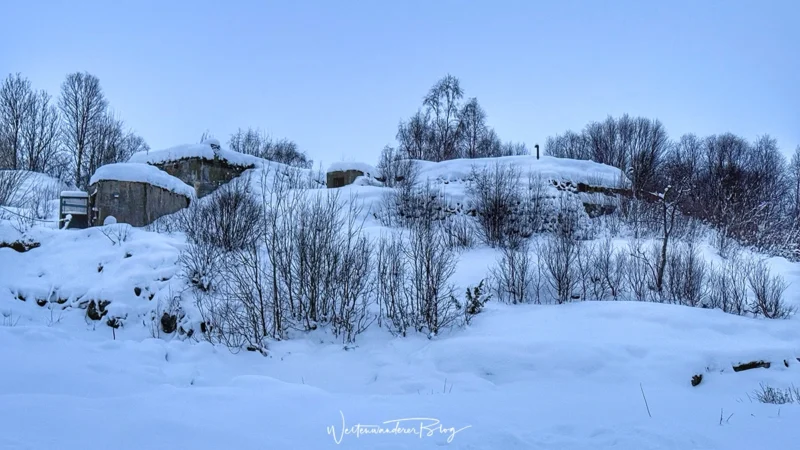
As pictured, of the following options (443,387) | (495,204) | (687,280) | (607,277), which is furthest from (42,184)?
(687,280)

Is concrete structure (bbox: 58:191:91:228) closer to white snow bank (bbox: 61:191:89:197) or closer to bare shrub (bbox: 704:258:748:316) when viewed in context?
white snow bank (bbox: 61:191:89:197)

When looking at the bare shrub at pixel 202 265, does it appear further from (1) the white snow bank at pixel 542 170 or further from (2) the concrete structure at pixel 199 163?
(2) the concrete structure at pixel 199 163

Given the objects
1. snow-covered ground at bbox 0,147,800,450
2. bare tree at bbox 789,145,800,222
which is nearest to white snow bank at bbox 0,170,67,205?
snow-covered ground at bbox 0,147,800,450

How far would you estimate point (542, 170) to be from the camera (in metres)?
21.6

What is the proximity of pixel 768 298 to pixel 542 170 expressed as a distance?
12222mm

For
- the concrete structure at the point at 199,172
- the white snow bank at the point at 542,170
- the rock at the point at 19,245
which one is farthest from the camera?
the concrete structure at the point at 199,172

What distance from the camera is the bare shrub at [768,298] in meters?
10.1

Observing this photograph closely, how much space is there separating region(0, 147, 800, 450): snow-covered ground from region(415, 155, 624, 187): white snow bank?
9409 millimetres

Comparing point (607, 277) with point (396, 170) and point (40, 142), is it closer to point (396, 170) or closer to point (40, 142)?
point (396, 170)

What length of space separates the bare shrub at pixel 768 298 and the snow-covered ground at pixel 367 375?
0.49 m

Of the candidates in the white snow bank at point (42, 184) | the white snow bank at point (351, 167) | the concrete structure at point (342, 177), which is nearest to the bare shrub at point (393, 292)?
the concrete structure at point (342, 177)

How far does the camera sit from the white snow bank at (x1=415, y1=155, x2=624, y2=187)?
2152 centimetres

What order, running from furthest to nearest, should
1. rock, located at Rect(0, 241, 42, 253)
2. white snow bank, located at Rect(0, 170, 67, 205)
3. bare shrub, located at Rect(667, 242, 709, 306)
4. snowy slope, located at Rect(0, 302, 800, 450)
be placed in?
1. white snow bank, located at Rect(0, 170, 67, 205)
2. bare shrub, located at Rect(667, 242, 709, 306)
3. rock, located at Rect(0, 241, 42, 253)
4. snowy slope, located at Rect(0, 302, 800, 450)

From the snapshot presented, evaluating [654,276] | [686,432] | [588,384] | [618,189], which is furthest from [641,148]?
[686,432]
